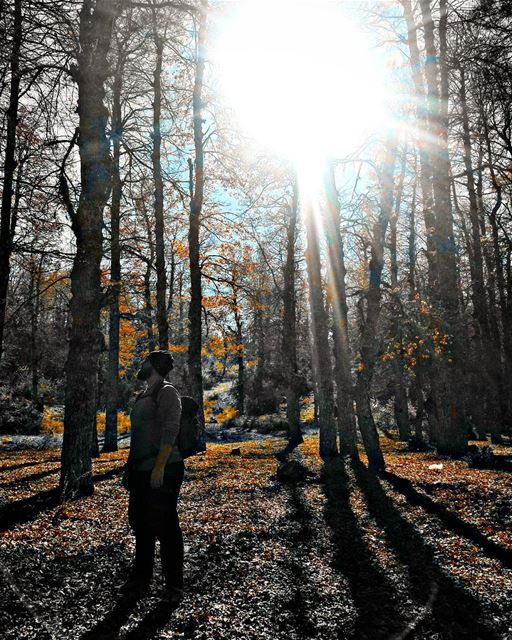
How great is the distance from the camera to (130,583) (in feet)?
13.9

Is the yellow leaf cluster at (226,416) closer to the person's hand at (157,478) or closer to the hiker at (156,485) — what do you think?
the hiker at (156,485)

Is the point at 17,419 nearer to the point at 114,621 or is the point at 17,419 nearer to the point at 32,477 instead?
the point at 32,477

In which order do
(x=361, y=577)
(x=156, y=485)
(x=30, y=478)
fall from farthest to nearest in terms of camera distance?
(x=30, y=478) < (x=361, y=577) < (x=156, y=485)

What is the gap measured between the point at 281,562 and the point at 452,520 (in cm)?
276

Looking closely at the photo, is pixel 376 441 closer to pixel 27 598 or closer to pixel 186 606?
pixel 186 606

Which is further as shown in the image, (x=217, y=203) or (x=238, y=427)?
(x=238, y=427)

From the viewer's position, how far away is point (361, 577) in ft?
15.6

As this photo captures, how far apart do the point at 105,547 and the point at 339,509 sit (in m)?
3.59

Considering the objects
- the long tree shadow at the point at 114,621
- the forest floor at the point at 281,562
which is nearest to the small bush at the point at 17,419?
the forest floor at the point at 281,562

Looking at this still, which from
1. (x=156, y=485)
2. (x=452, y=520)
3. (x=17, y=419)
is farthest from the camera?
(x=17, y=419)

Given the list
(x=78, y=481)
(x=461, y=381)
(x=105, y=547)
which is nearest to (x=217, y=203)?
(x=461, y=381)

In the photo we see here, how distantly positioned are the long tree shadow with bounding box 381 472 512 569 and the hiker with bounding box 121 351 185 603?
3.38 m

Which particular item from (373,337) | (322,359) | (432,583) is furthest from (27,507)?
(322,359)

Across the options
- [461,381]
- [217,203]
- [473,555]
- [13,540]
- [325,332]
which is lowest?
[473,555]
